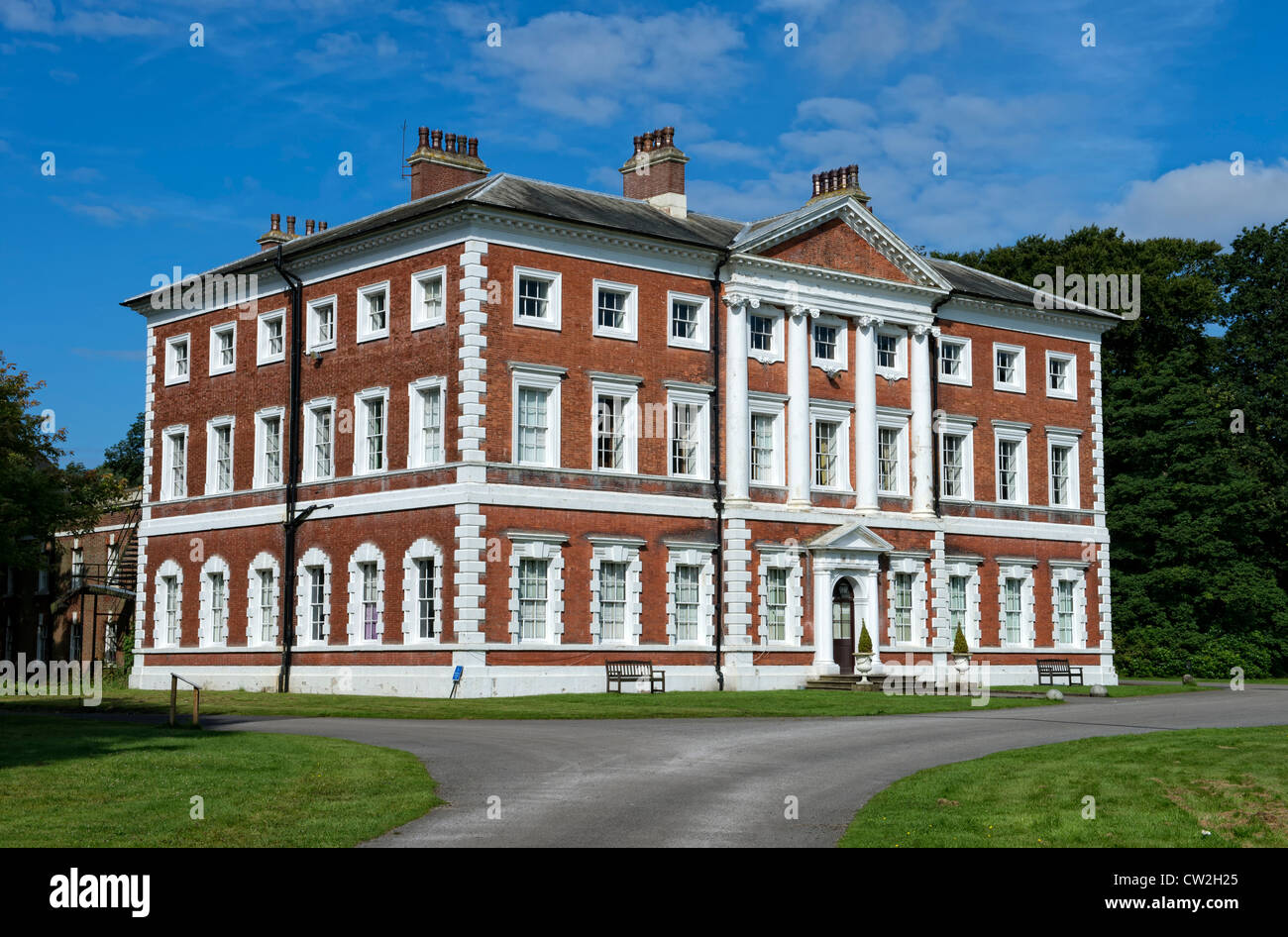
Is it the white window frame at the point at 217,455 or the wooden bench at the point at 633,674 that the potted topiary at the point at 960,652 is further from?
the white window frame at the point at 217,455

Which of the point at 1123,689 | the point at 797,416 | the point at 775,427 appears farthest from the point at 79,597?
the point at 1123,689

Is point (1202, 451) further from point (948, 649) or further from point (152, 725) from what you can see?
point (152, 725)

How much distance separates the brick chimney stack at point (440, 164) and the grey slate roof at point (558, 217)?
1.91 feet

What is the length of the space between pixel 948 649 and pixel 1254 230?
3113 centimetres

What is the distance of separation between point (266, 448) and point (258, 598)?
4814 millimetres

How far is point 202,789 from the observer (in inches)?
756

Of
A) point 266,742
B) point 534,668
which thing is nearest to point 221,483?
point 534,668

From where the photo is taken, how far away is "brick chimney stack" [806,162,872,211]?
182 ft

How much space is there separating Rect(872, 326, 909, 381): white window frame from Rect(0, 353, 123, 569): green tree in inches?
1101

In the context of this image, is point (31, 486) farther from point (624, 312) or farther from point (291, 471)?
point (624, 312)

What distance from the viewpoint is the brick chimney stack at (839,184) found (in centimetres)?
5553

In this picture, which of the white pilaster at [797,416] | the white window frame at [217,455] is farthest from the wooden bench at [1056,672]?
the white window frame at [217,455]
